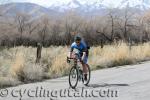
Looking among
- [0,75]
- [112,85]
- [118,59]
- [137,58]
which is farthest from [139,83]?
[137,58]

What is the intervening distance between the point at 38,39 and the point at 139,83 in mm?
50611

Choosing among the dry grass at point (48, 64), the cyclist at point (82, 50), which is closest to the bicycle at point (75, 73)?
the cyclist at point (82, 50)

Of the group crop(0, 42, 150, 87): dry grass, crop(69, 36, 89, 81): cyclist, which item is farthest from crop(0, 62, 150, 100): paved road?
crop(0, 42, 150, 87): dry grass

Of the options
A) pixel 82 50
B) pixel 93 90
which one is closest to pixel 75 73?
pixel 82 50

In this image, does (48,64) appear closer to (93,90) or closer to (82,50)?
(82,50)

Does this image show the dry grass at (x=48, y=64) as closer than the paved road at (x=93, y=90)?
No

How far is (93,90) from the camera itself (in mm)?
12430

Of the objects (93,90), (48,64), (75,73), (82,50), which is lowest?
(48,64)

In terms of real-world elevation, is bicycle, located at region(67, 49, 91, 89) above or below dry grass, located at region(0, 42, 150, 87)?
above

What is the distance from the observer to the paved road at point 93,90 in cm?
1134

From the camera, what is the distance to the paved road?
1134 cm

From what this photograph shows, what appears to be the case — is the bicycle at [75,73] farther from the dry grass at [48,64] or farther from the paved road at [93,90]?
the dry grass at [48,64]

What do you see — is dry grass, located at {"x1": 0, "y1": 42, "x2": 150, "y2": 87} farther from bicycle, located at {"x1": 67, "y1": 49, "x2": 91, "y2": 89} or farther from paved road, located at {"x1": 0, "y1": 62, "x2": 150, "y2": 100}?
bicycle, located at {"x1": 67, "y1": 49, "x2": 91, "y2": 89}

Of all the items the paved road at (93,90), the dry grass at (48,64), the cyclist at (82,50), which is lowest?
the dry grass at (48,64)
